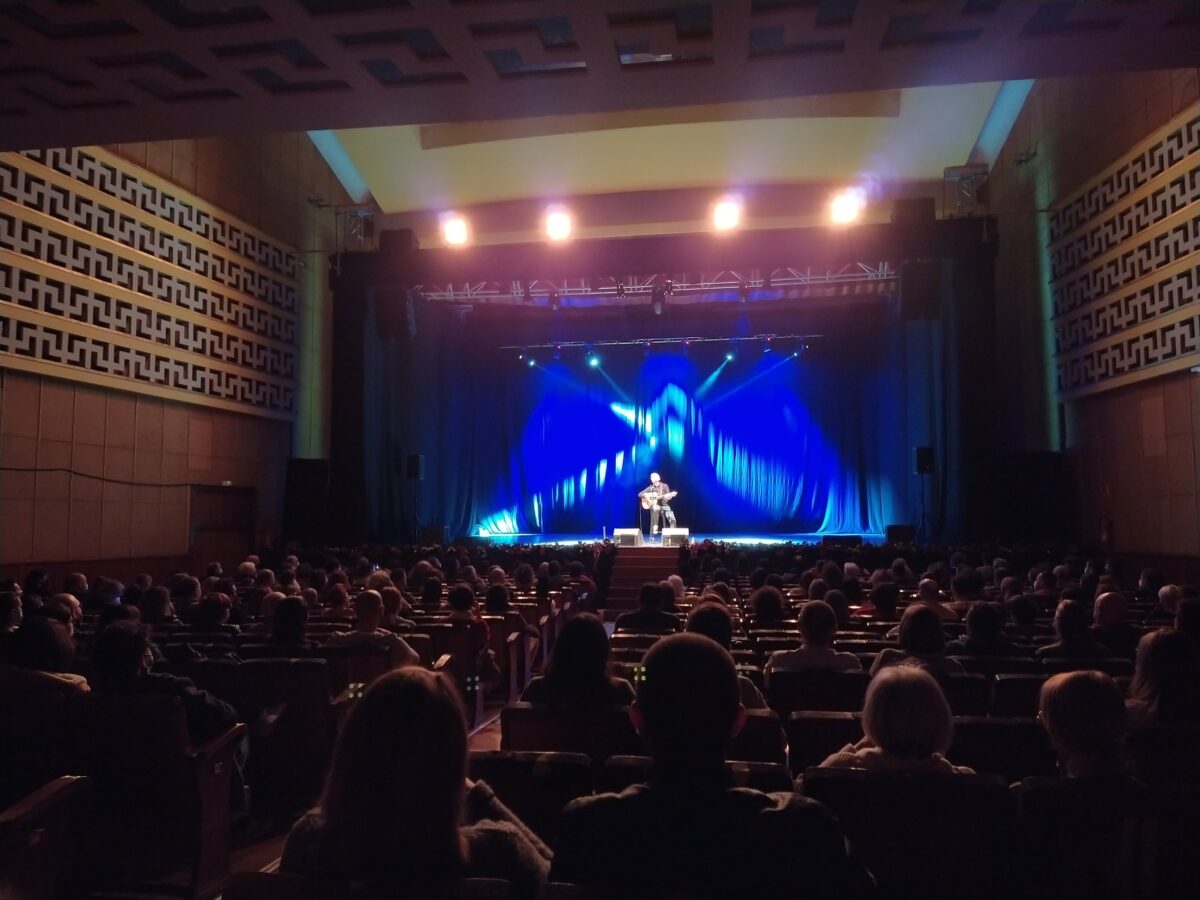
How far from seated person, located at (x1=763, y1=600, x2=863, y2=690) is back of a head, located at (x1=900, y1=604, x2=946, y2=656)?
11.4 inches

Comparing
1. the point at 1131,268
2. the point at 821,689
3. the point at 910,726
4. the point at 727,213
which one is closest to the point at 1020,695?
the point at 821,689

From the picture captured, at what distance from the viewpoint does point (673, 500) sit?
20672mm

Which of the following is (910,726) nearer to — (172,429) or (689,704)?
(689,704)

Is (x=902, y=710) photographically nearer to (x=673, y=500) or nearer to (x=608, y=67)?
(x=608, y=67)

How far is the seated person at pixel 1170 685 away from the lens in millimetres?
2734

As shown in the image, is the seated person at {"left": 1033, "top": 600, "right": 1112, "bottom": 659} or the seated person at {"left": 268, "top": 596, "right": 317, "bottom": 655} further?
the seated person at {"left": 268, "top": 596, "right": 317, "bottom": 655}

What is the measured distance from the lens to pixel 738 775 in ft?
6.77

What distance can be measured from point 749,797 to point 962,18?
16.7 ft

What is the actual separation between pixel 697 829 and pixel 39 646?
9.77 feet

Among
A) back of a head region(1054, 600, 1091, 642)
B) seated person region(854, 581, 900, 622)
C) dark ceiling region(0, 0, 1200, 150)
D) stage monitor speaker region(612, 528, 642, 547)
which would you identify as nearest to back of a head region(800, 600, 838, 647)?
back of a head region(1054, 600, 1091, 642)

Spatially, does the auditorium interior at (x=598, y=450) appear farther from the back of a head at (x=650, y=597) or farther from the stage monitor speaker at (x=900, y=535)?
the back of a head at (x=650, y=597)

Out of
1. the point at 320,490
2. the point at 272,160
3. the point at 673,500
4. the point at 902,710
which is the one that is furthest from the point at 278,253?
the point at 902,710

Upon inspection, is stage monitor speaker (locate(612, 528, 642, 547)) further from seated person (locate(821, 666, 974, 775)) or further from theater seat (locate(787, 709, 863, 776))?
seated person (locate(821, 666, 974, 775))

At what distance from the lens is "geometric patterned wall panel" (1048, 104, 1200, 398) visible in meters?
10.0
